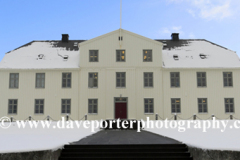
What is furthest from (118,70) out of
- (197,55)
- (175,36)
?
(175,36)

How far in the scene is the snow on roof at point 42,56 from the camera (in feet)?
96.5

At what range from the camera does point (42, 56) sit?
30.9 meters

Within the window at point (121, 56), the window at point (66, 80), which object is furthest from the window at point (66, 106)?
the window at point (121, 56)

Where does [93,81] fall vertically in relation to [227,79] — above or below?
below

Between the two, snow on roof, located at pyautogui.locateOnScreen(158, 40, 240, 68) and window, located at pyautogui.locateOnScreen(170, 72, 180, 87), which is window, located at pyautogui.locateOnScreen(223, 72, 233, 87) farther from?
window, located at pyautogui.locateOnScreen(170, 72, 180, 87)

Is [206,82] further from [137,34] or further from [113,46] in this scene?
[113,46]

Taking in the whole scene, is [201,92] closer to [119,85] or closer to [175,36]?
[119,85]

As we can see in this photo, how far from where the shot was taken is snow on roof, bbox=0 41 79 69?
1158 inches

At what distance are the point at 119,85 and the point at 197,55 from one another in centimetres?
1040

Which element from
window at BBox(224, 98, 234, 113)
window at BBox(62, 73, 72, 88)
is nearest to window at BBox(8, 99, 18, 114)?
window at BBox(62, 73, 72, 88)

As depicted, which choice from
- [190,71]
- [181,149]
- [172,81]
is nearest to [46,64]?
[172,81]

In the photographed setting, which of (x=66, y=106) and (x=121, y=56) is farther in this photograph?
(x=121, y=56)

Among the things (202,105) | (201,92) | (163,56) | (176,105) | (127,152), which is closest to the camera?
(127,152)

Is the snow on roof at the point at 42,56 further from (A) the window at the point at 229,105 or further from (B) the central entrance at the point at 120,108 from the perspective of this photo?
(A) the window at the point at 229,105
